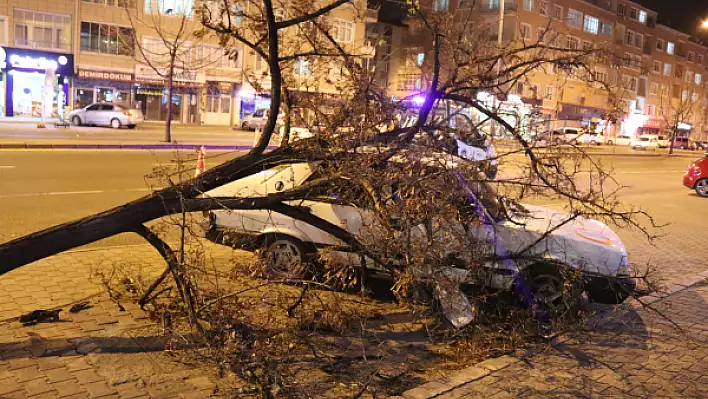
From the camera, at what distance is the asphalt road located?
910 centimetres

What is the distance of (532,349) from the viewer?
5.21 meters

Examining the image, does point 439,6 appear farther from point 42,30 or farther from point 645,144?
point 645,144

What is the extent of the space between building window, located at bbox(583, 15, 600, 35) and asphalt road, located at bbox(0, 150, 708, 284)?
47.1 m

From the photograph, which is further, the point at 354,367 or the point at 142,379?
the point at 354,367

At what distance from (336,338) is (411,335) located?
2.42 ft

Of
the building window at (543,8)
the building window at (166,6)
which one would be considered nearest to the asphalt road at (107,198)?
the building window at (543,8)

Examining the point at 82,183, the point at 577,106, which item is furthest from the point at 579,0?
the point at 82,183

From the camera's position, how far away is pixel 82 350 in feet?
15.5

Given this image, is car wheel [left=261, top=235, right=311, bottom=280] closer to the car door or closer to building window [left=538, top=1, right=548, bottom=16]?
building window [left=538, top=1, right=548, bottom=16]

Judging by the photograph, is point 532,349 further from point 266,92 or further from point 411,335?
point 266,92

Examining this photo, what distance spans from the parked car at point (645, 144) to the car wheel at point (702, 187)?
1567 inches

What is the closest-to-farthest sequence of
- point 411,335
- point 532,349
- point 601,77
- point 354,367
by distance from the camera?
1. point 354,367
2. point 532,349
3. point 411,335
4. point 601,77

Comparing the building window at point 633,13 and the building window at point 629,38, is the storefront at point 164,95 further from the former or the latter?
the building window at point 633,13

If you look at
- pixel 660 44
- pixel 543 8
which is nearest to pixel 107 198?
pixel 543 8
